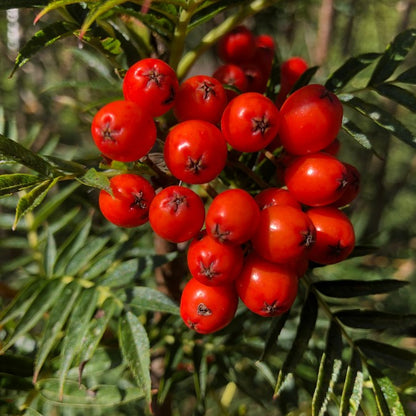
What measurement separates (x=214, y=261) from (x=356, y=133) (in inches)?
18.9

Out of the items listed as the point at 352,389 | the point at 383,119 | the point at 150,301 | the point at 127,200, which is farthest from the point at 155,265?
the point at 383,119

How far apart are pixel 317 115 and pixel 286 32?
2149 millimetres

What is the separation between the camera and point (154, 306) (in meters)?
1.32

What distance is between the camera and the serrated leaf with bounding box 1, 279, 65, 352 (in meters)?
1.30

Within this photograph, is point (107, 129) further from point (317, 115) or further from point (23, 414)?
point (23, 414)

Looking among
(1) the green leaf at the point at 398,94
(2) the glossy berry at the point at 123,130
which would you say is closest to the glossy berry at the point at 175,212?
(2) the glossy berry at the point at 123,130

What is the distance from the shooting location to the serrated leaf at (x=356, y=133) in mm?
1122

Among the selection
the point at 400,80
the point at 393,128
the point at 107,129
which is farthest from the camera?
the point at 400,80

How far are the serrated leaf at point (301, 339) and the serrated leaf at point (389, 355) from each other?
15cm

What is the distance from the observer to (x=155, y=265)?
139 cm

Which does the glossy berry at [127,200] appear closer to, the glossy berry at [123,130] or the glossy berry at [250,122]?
the glossy berry at [123,130]

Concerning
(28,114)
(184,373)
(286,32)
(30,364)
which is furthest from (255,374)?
(28,114)

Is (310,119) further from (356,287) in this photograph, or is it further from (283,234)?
(356,287)

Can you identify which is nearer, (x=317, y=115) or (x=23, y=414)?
(x=317, y=115)
